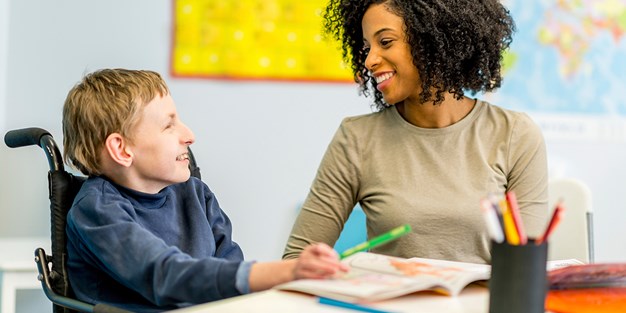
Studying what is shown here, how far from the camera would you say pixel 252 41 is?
2.51m

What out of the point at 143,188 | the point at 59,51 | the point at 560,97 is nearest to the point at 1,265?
the point at 59,51

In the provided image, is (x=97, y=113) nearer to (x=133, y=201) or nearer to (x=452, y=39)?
(x=133, y=201)

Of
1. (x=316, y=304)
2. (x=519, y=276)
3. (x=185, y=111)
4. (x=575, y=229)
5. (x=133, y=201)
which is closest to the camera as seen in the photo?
(x=519, y=276)

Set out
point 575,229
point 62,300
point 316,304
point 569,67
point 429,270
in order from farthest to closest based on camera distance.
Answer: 1. point 569,67
2. point 575,229
3. point 62,300
4. point 429,270
5. point 316,304

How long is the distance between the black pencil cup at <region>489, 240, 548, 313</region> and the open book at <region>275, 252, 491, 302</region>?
14 centimetres

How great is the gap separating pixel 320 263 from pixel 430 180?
67 cm

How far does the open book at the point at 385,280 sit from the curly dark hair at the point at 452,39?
0.59 meters

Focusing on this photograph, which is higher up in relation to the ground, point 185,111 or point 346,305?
point 185,111

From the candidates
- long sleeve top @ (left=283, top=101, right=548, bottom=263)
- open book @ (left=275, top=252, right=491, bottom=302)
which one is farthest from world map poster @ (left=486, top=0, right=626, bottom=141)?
open book @ (left=275, top=252, right=491, bottom=302)

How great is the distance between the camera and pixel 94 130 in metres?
1.37

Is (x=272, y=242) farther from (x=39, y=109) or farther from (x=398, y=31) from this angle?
(x=398, y=31)

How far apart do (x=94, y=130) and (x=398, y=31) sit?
650 millimetres

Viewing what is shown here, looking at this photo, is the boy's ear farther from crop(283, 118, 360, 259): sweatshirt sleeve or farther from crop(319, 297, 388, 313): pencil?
crop(319, 297, 388, 313): pencil

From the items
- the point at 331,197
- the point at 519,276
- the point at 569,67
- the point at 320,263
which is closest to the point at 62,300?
the point at 320,263
